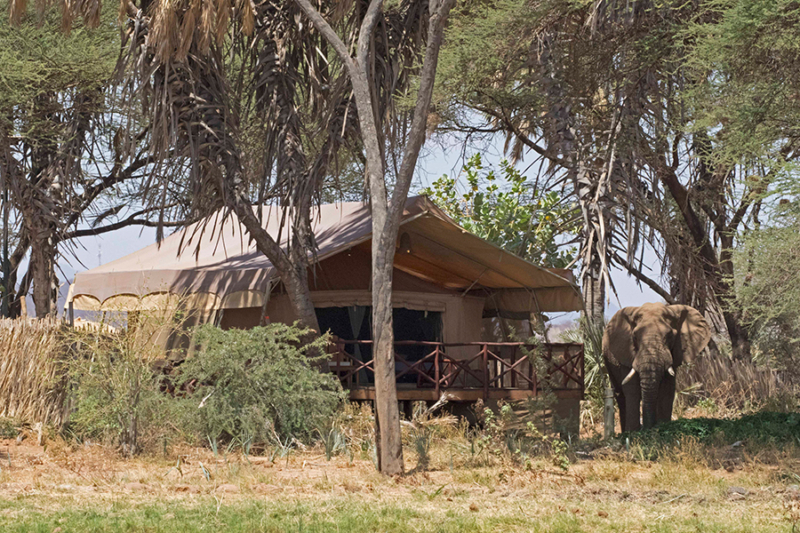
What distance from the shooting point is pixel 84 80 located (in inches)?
730

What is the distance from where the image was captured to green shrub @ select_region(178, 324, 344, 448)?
38.5 feet

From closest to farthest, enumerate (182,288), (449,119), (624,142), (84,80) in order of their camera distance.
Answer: (182,288), (624,142), (84,80), (449,119)

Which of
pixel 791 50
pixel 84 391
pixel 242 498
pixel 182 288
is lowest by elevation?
pixel 242 498

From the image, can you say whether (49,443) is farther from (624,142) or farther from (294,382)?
(624,142)

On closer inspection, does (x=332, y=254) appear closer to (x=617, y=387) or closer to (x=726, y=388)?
(x=617, y=387)

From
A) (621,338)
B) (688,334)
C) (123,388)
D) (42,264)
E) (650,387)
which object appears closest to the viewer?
(123,388)

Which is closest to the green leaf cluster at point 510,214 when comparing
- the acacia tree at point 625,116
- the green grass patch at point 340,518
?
the acacia tree at point 625,116

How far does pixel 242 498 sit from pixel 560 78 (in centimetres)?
1245

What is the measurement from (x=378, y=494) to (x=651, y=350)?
22.0 feet

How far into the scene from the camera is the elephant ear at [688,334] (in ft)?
46.8

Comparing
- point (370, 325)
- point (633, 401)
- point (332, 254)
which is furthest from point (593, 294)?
point (332, 254)

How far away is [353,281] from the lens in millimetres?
17094

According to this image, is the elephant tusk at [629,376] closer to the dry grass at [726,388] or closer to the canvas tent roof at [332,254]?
the canvas tent roof at [332,254]

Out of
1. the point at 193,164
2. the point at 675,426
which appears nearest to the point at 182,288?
the point at 193,164
